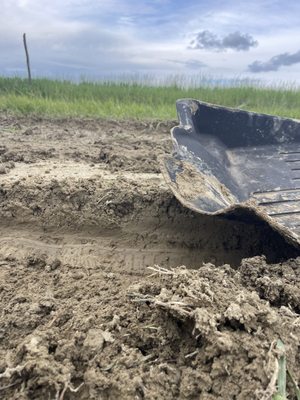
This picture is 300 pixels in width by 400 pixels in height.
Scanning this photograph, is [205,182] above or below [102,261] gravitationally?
above

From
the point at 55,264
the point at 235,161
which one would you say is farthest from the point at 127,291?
the point at 235,161

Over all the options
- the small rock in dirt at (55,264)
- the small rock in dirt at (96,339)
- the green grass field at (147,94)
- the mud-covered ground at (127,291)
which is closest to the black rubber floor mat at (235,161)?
the mud-covered ground at (127,291)

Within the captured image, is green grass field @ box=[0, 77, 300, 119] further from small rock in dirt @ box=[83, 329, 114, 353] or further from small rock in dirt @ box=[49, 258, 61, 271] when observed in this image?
small rock in dirt @ box=[83, 329, 114, 353]

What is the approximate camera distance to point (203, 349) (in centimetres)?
138

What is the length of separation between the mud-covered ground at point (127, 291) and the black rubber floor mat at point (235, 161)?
269mm

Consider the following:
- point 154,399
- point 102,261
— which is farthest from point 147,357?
point 102,261

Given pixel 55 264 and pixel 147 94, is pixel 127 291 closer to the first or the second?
pixel 55 264

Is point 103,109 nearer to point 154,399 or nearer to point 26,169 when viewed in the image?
point 26,169

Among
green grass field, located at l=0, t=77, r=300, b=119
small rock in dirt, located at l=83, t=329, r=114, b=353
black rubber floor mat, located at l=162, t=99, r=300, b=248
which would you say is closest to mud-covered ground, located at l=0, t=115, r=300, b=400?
small rock in dirt, located at l=83, t=329, r=114, b=353

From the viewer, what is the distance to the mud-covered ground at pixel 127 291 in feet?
4.37

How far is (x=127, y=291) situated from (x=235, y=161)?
193cm

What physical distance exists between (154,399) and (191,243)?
155 centimetres

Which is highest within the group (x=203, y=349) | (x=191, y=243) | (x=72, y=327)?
(x=203, y=349)

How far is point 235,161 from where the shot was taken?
3400mm
